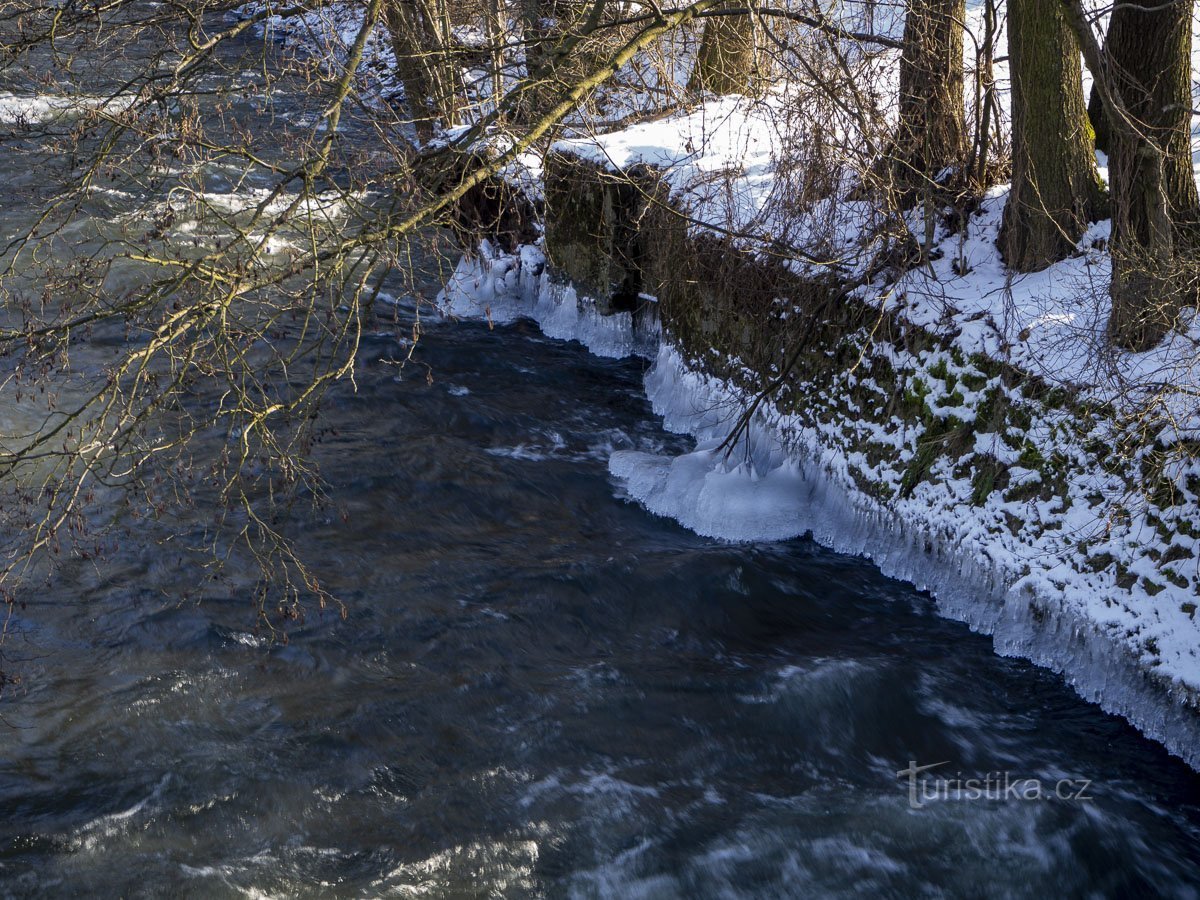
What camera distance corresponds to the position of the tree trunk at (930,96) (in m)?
7.68

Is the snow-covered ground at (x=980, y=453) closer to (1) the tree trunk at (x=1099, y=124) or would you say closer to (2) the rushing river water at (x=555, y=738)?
(2) the rushing river water at (x=555, y=738)

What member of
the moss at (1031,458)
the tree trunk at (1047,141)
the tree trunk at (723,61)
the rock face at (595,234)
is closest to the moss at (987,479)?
the moss at (1031,458)

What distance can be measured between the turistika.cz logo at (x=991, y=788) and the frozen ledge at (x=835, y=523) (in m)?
0.56

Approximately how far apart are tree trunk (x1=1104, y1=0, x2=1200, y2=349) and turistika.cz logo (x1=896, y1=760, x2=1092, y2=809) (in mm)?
2382

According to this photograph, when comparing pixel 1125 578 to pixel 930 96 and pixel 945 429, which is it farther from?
pixel 930 96

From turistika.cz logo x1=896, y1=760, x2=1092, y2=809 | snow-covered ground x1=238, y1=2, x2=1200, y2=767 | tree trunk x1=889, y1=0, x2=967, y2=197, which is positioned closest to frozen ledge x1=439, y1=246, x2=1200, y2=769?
snow-covered ground x1=238, y1=2, x2=1200, y2=767

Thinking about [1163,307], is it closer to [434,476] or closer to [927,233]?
[927,233]

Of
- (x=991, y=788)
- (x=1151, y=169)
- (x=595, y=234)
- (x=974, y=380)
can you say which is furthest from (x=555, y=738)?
(x=595, y=234)

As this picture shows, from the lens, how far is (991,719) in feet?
19.2

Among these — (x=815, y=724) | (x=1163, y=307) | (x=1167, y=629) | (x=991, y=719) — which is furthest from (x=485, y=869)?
(x=1163, y=307)

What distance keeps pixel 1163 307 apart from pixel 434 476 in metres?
4.93

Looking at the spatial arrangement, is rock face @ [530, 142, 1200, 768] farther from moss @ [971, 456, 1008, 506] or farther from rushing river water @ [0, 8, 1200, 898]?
rushing river water @ [0, 8, 1200, 898]

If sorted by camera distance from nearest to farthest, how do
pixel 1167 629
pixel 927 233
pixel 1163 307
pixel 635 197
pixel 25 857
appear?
1. pixel 25 857
2. pixel 1167 629
3. pixel 1163 307
4. pixel 927 233
5. pixel 635 197

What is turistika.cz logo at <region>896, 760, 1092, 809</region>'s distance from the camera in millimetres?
5340
